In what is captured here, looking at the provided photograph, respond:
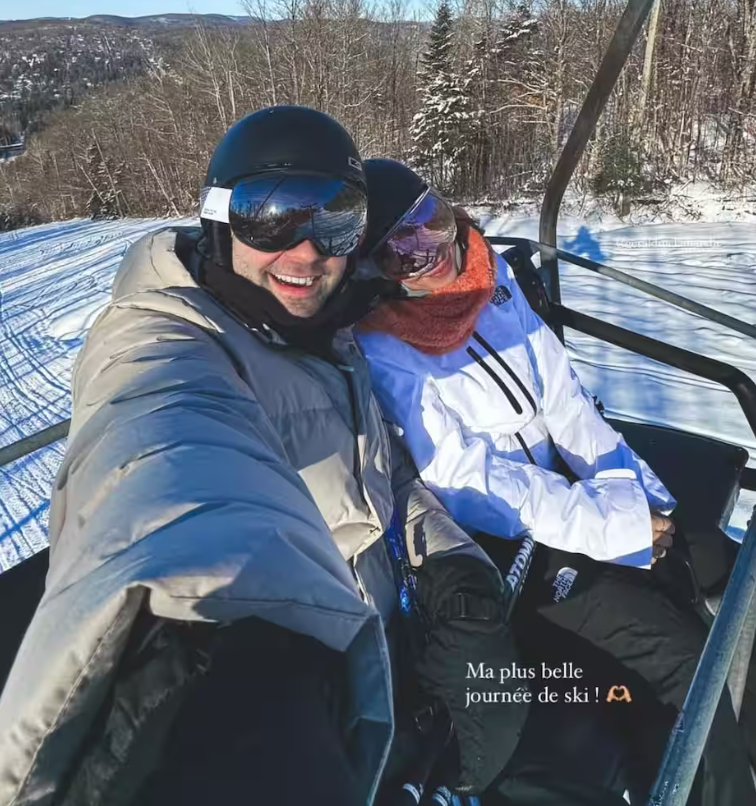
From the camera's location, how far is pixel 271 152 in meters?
1.39

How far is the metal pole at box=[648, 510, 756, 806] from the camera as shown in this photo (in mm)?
804

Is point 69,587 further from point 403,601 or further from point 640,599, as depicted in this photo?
point 640,599

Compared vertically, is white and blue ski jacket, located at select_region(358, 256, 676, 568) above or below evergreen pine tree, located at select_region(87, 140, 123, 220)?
above

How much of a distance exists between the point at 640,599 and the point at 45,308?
8613 mm

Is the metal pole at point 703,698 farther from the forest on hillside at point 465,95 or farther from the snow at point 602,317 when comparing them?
the forest on hillside at point 465,95

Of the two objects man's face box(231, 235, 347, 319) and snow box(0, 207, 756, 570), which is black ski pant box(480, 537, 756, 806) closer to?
man's face box(231, 235, 347, 319)

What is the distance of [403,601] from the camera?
1418 millimetres

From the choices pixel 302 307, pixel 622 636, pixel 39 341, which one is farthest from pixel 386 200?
pixel 39 341

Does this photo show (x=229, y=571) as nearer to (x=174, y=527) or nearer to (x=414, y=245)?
(x=174, y=527)

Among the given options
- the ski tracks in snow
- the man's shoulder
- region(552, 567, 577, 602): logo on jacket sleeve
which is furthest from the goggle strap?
the ski tracks in snow

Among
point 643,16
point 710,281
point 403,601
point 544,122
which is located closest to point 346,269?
point 403,601

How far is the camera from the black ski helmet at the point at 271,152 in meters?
1.39

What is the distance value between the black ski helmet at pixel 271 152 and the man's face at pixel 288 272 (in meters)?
0.04

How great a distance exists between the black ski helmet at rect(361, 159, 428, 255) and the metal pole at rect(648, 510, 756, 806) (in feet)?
3.67
